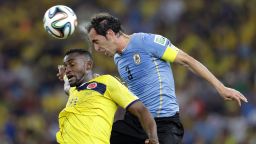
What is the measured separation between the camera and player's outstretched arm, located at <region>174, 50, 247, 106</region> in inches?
319

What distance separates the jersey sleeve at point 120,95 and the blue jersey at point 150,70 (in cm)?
70

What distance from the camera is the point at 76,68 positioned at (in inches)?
319

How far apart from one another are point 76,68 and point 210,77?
122 cm

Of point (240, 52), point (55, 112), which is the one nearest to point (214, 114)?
point (240, 52)

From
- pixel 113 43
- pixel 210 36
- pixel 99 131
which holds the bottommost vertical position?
pixel 210 36

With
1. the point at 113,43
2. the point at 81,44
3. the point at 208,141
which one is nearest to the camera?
the point at 113,43

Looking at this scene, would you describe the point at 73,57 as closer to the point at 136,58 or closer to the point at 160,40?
the point at 136,58

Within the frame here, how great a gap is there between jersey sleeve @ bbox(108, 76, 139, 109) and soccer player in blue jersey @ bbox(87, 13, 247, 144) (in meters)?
0.66

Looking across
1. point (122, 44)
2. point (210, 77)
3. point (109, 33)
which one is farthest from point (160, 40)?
point (210, 77)

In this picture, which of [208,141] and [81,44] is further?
[81,44]

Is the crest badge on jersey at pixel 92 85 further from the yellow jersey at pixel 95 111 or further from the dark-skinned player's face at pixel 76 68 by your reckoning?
the dark-skinned player's face at pixel 76 68

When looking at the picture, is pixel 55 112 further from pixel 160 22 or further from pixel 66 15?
pixel 66 15

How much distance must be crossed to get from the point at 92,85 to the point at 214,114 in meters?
6.87

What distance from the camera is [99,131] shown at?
25.6 feet
